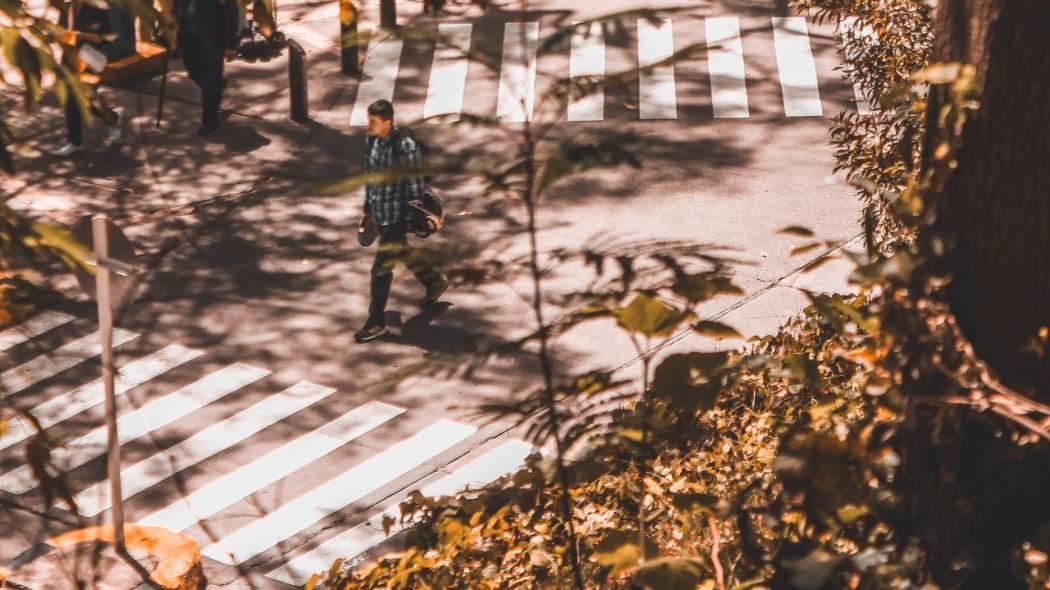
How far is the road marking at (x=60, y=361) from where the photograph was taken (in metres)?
10.3

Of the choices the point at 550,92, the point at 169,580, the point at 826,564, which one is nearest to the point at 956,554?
the point at 826,564

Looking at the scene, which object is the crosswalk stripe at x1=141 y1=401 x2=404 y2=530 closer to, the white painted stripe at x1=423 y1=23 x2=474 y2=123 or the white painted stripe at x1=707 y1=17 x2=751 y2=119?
the white painted stripe at x1=423 y1=23 x2=474 y2=123

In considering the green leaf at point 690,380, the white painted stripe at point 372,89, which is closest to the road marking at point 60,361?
the white painted stripe at point 372,89

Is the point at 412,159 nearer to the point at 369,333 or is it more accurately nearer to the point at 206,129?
the point at 369,333

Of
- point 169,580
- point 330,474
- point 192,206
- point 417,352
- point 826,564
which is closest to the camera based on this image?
point 826,564

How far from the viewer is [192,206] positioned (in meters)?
13.3

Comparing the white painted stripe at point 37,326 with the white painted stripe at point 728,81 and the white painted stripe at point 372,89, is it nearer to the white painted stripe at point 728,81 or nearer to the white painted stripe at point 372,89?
the white painted stripe at point 372,89

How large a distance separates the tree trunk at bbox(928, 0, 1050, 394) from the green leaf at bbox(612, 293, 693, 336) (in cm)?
116

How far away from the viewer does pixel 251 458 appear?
372 inches

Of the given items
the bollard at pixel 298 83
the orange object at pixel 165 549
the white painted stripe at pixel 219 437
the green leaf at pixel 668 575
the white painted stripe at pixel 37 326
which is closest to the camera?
the green leaf at pixel 668 575

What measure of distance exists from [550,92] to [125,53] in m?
14.0

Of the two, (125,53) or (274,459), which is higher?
(125,53)

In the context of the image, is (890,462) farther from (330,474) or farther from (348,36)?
(330,474)

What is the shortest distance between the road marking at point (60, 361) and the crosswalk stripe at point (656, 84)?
20.3ft
